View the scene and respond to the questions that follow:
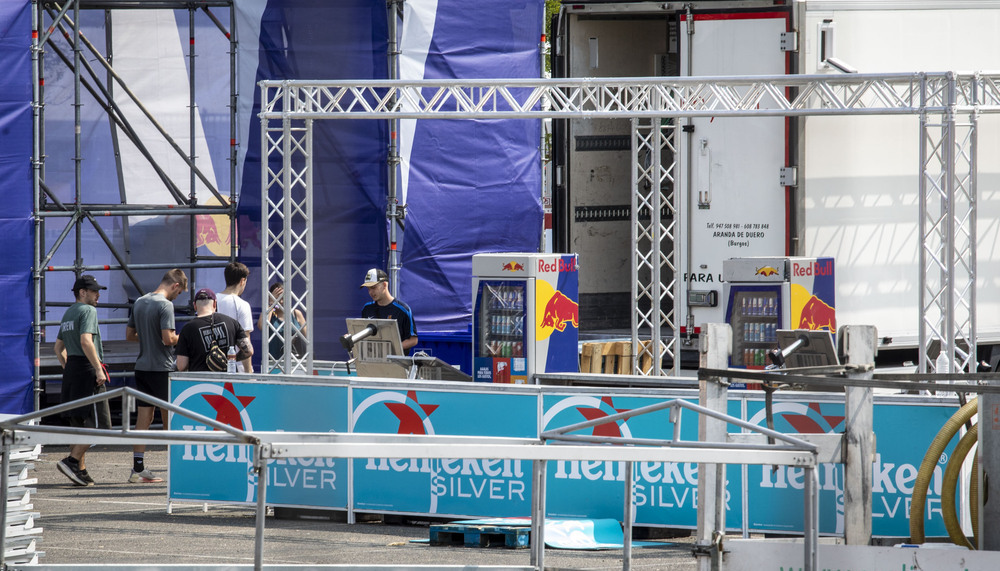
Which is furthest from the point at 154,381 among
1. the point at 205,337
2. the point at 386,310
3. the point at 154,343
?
the point at 386,310

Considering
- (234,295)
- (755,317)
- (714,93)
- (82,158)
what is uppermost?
(714,93)

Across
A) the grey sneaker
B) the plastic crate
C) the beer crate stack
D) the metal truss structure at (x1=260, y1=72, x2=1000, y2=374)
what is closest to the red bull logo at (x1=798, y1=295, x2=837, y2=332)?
the metal truss structure at (x1=260, y1=72, x2=1000, y2=374)

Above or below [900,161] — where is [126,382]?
below

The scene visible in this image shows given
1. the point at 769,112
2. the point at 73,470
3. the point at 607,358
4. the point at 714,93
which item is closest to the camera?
the point at 769,112

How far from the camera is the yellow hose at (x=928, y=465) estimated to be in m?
6.89

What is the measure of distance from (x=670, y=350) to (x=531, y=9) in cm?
514

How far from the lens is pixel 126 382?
15.4 metres

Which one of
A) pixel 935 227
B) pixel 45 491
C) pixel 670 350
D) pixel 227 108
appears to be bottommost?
pixel 45 491

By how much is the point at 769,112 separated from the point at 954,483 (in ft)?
18.5

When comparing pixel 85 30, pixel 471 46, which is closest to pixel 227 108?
pixel 85 30

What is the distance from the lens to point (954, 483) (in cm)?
696

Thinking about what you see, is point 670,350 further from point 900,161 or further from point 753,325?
point 900,161

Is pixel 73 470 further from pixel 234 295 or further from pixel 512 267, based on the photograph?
pixel 512 267

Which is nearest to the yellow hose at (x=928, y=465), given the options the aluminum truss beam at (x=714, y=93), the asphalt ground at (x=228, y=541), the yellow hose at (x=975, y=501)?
the yellow hose at (x=975, y=501)
